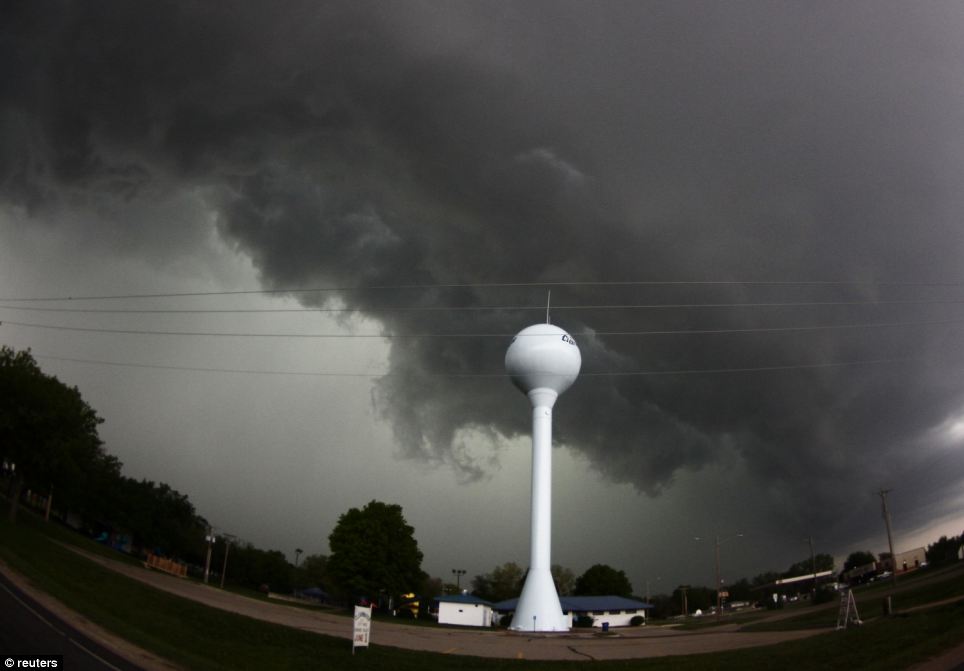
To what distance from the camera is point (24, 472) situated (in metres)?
59.3

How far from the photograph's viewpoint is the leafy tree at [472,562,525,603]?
126m

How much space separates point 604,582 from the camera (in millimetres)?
108562

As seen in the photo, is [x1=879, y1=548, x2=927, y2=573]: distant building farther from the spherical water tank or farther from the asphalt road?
the asphalt road

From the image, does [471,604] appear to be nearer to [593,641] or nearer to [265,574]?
[593,641]

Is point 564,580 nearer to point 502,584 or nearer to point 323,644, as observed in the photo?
A: point 502,584

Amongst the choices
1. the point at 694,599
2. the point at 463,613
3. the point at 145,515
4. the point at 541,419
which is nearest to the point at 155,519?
the point at 145,515

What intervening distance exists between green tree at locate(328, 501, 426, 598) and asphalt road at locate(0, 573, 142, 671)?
48.9 meters

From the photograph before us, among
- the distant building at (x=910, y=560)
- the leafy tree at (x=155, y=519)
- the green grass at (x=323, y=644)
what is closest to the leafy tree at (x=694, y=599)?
the distant building at (x=910, y=560)

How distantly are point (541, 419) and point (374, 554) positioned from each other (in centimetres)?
3025

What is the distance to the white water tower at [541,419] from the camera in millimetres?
46375

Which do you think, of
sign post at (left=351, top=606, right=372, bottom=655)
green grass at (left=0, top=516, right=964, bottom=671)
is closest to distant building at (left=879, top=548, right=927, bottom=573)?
green grass at (left=0, top=516, right=964, bottom=671)

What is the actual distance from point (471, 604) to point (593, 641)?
33247mm

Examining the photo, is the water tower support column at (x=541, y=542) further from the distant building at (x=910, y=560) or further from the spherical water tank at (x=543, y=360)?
the distant building at (x=910, y=560)

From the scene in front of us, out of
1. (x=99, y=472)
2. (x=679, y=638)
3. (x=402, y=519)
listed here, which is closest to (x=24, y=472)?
Result: (x=99, y=472)
